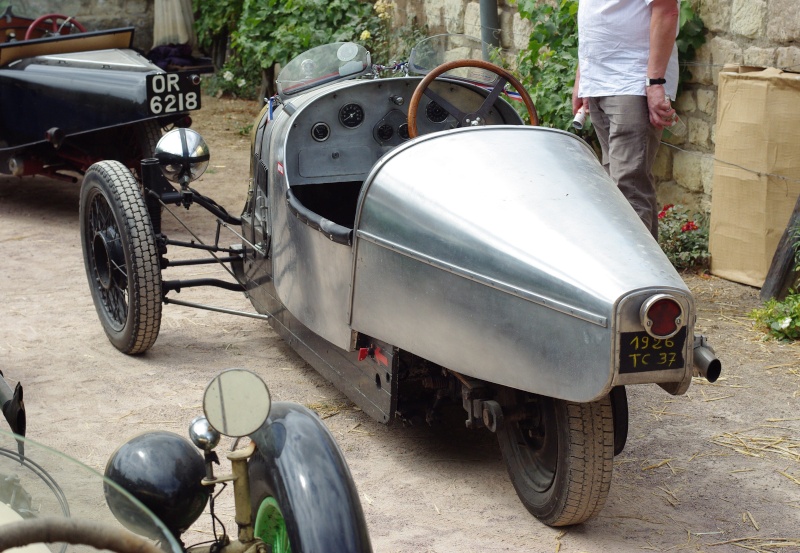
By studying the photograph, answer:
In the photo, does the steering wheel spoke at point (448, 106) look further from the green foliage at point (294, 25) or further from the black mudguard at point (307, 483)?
the green foliage at point (294, 25)

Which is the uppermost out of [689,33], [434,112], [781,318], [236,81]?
[689,33]

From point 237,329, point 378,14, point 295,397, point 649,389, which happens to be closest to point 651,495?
point 649,389

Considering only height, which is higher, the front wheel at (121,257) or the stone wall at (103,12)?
the stone wall at (103,12)

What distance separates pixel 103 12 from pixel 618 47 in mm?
9897

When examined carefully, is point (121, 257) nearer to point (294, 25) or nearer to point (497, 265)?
point (497, 265)

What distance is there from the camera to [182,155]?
4883 millimetres

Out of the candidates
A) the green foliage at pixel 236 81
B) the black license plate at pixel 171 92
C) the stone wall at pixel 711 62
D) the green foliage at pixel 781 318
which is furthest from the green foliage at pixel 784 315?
the green foliage at pixel 236 81

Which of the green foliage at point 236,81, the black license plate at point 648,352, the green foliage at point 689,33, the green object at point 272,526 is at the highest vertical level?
the green foliage at point 689,33

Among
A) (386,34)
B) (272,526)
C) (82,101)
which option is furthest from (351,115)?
(386,34)

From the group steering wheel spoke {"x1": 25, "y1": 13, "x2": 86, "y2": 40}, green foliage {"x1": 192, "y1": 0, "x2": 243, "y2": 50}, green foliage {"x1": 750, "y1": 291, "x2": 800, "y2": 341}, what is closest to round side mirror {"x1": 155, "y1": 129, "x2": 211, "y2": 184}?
green foliage {"x1": 750, "y1": 291, "x2": 800, "y2": 341}

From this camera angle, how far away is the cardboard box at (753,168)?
17.9 ft

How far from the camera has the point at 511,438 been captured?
352 centimetres

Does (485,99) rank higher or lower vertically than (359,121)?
higher

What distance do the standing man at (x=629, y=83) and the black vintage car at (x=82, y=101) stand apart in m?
3.17
